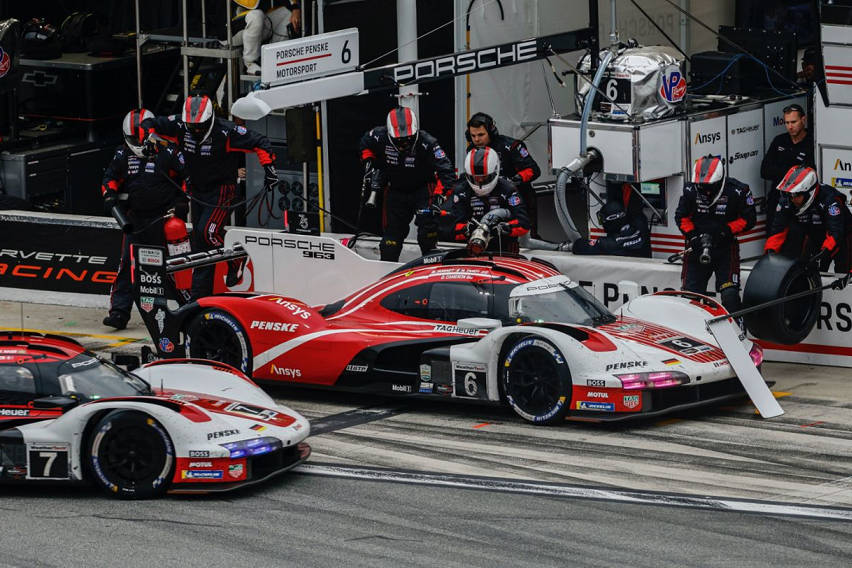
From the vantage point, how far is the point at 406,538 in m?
10.5

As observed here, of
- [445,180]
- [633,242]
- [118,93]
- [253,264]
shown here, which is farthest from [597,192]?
[118,93]

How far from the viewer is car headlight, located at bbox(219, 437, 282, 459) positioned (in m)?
11.3

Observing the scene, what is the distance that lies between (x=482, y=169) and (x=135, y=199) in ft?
14.1

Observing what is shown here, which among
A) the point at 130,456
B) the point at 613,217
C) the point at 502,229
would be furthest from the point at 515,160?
the point at 130,456

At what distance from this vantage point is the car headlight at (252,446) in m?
11.3

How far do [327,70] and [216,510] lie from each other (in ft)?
23.9

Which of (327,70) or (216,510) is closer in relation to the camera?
(216,510)

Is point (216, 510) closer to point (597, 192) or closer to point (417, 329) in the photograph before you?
point (417, 329)

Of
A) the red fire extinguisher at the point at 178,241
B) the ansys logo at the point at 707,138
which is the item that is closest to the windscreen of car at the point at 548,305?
the red fire extinguisher at the point at 178,241

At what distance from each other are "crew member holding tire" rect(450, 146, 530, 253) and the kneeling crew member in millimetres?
1302

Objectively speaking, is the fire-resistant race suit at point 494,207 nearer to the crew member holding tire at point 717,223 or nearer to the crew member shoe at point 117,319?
the crew member holding tire at point 717,223

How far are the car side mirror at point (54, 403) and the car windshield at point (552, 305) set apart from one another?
395 centimetres

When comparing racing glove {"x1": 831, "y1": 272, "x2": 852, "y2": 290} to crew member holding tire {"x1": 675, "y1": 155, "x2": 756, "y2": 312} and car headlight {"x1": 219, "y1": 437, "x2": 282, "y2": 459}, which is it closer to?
crew member holding tire {"x1": 675, "y1": 155, "x2": 756, "y2": 312}

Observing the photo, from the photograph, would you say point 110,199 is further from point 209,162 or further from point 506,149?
point 506,149
